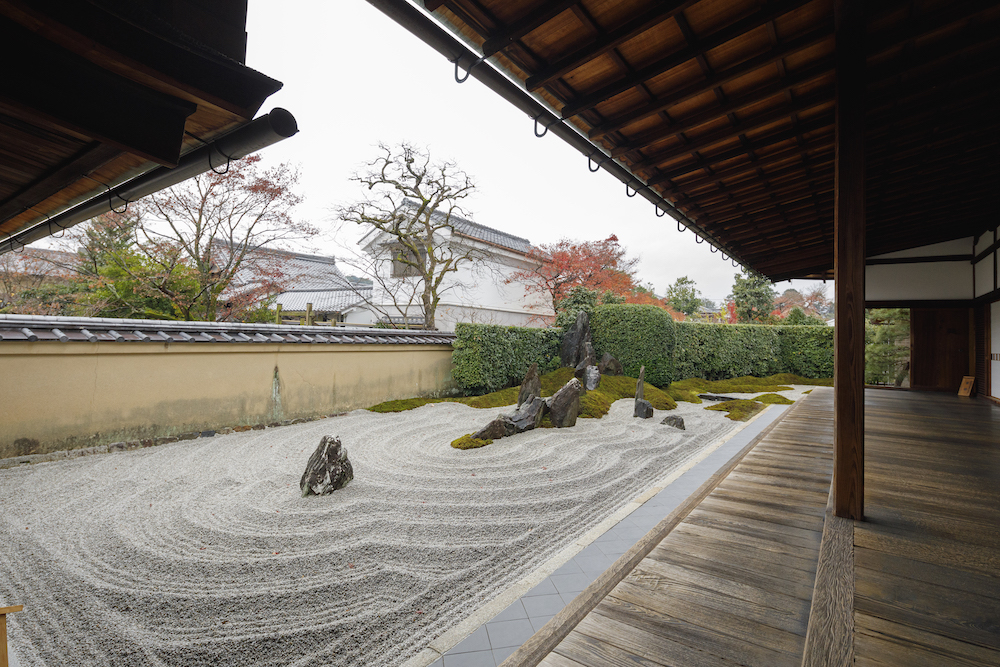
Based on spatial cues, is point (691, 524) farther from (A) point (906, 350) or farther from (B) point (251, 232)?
(A) point (906, 350)

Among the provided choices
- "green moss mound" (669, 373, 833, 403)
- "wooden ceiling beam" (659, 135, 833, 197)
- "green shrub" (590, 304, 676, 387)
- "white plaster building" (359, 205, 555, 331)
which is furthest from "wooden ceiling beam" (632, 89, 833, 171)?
"white plaster building" (359, 205, 555, 331)

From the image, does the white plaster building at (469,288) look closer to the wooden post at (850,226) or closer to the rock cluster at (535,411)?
the rock cluster at (535,411)

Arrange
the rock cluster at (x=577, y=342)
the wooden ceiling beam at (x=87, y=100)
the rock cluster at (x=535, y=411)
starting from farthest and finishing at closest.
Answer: the rock cluster at (x=577, y=342) < the rock cluster at (x=535, y=411) < the wooden ceiling beam at (x=87, y=100)

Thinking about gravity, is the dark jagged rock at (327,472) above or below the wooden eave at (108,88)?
below

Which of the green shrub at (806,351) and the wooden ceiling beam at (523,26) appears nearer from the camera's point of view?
the wooden ceiling beam at (523,26)

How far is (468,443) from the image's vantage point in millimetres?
5582

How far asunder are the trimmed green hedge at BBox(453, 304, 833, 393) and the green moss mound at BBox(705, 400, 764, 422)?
5.67 ft

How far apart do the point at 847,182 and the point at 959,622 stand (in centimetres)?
199

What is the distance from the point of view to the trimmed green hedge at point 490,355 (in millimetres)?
9242

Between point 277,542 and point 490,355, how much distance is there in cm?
667

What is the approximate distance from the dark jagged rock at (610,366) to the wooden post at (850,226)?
8200 millimetres

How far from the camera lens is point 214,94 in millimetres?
1305

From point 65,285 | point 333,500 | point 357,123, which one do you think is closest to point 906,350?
point 333,500

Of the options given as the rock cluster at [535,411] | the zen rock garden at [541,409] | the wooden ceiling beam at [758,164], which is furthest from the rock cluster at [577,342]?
the wooden ceiling beam at [758,164]
